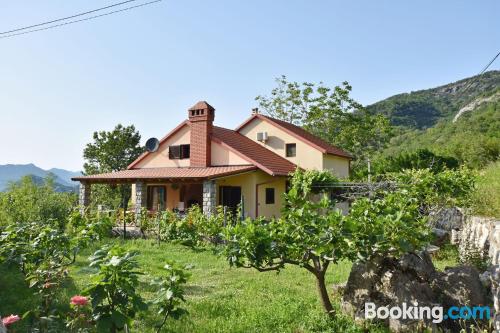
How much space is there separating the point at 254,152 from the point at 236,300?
13.7 metres

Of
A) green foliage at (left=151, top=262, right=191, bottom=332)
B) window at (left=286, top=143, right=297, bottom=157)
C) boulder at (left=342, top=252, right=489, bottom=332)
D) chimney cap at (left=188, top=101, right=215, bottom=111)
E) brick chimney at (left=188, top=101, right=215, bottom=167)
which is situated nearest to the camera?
green foliage at (left=151, top=262, right=191, bottom=332)

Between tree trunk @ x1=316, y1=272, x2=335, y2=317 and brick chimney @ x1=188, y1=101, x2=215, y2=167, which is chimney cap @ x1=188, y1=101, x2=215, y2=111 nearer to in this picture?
brick chimney @ x1=188, y1=101, x2=215, y2=167

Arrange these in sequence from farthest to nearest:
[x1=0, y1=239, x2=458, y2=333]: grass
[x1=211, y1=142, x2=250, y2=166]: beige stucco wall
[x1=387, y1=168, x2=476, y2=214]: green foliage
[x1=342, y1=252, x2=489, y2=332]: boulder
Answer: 1. [x1=211, y1=142, x2=250, y2=166]: beige stucco wall
2. [x1=387, y1=168, x2=476, y2=214]: green foliage
3. [x1=0, y1=239, x2=458, y2=333]: grass
4. [x1=342, y1=252, x2=489, y2=332]: boulder

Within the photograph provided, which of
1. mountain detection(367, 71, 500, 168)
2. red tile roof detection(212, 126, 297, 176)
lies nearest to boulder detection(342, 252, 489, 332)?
red tile roof detection(212, 126, 297, 176)

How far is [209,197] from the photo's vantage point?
15.8 meters

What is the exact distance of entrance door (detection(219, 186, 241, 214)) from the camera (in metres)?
18.4

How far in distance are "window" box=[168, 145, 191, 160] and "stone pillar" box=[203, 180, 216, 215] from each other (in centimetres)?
441

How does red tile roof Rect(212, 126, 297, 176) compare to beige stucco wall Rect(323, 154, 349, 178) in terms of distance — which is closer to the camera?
red tile roof Rect(212, 126, 297, 176)

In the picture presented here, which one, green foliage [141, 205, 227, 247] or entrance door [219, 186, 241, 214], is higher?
entrance door [219, 186, 241, 214]

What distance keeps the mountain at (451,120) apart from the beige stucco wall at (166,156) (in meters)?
16.6

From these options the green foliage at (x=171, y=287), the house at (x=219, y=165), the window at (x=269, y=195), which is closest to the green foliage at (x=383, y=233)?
the green foliage at (x=171, y=287)

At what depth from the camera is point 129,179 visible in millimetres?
18109

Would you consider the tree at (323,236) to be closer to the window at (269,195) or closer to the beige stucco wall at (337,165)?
the window at (269,195)

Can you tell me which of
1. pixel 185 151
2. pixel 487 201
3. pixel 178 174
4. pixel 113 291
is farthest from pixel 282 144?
pixel 113 291
